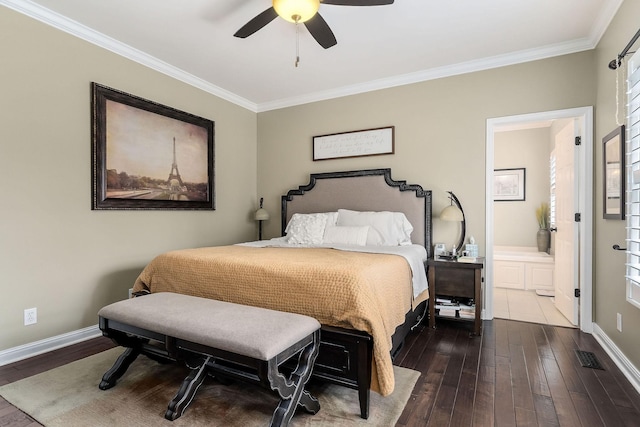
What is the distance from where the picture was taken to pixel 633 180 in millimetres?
2133

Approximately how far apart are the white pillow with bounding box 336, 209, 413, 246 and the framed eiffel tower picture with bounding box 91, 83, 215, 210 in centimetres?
194

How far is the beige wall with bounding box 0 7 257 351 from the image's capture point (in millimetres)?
2506

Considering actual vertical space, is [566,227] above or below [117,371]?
above

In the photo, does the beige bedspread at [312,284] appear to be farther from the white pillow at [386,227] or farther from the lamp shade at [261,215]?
the lamp shade at [261,215]

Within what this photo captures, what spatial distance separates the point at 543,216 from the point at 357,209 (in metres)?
3.35

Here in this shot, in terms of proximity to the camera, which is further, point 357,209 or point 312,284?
point 357,209

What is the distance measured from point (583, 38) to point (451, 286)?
258cm

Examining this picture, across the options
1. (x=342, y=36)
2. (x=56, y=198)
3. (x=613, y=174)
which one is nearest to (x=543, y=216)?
(x=613, y=174)

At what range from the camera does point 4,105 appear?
8.09 ft

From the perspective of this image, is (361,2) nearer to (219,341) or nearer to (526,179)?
(219,341)

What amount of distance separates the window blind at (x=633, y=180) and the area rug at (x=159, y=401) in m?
1.53

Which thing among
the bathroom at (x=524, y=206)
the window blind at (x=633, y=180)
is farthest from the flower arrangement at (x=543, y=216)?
the window blind at (x=633, y=180)

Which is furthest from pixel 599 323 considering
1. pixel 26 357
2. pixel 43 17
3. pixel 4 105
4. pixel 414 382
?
pixel 43 17

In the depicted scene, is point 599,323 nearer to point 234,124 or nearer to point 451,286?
point 451,286
